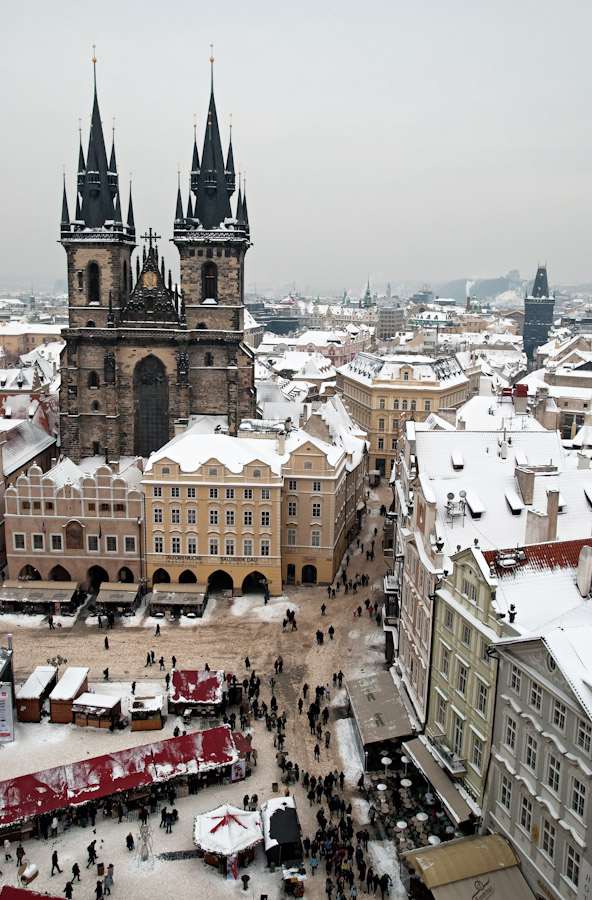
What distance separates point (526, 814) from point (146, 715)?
70.0ft

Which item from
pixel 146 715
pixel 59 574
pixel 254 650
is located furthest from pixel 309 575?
pixel 146 715

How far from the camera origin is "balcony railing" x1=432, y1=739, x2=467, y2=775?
35.3 m

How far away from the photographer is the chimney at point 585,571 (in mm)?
33125

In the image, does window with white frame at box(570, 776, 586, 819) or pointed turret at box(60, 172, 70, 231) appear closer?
window with white frame at box(570, 776, 586, 819)

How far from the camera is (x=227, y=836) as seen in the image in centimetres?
3409

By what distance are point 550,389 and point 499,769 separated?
73507 mm

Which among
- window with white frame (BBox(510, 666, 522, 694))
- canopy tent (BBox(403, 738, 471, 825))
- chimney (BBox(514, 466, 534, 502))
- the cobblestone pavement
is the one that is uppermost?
chimney (BBox(514, 466, 534, 502))

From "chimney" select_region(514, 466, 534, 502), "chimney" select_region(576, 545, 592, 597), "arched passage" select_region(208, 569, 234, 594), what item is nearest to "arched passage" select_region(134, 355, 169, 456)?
"arched passage" select_region(208, 569, 234, 594)

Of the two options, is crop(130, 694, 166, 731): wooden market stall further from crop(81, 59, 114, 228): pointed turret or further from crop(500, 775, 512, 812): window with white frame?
crop(81, 59, 114, 228): pointed turret

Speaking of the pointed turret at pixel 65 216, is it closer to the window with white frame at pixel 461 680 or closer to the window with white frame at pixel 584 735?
the window with white frame at pixel 461 680

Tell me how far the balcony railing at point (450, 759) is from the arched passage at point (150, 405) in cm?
4743

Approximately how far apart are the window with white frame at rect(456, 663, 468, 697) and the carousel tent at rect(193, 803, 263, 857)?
34.1 ft

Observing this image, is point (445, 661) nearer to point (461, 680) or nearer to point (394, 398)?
point (461, 680)

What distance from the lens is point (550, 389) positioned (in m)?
99.3
